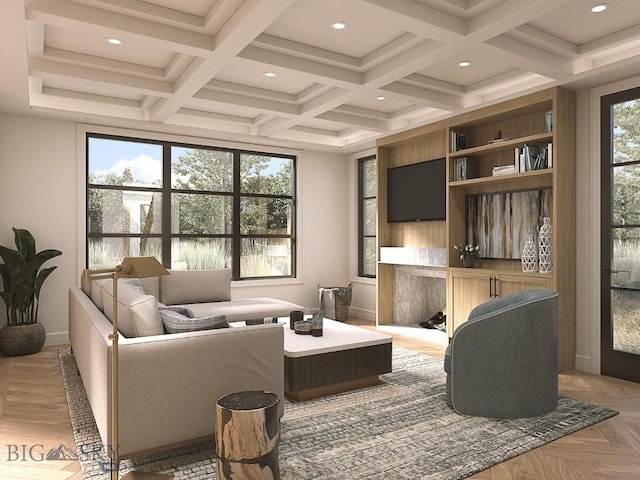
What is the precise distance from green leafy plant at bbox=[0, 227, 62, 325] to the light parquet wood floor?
0.91m

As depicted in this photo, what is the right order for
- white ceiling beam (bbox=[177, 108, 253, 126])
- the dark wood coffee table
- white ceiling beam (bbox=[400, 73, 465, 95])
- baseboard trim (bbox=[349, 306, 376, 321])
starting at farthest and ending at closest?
baseboard trim (bbox=[349, 306, 376, 321]) < white ceiling beam (bbox=[177, 108, 253, 126]) < white ceiling beam (bbox=[400, 73, 465, 95]) < the dark wood coffee table

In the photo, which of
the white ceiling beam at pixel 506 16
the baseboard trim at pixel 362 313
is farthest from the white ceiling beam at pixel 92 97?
the baseboard trim at pixel 362 313

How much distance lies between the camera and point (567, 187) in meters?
4.23

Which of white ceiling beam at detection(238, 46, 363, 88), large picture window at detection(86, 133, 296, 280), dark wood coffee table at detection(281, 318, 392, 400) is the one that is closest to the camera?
dark wood coffee table at detection(281, 318, 392, 400)

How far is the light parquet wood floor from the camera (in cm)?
238

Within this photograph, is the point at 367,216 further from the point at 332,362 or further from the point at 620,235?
the point at 332,362

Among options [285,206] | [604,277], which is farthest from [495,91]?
[285,206]

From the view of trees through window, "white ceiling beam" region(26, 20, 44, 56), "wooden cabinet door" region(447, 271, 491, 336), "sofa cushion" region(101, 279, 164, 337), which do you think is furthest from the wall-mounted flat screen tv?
"white ceiling beam" region(26, 20, 44, 56)

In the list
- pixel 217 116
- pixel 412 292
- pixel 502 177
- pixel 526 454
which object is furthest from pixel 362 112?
pixel 526 454

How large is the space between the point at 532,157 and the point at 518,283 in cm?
119

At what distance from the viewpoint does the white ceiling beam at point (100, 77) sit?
3.91 m

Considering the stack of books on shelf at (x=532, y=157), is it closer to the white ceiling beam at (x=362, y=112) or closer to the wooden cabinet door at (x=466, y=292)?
the wooden cabinet door at (x=466, y=292)

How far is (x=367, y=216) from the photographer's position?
718 centimetres

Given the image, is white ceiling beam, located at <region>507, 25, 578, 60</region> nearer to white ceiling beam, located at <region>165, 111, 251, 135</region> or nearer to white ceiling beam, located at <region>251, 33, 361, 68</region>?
white ceiling beam, located at <region>251, 33, 361, 68</region>
